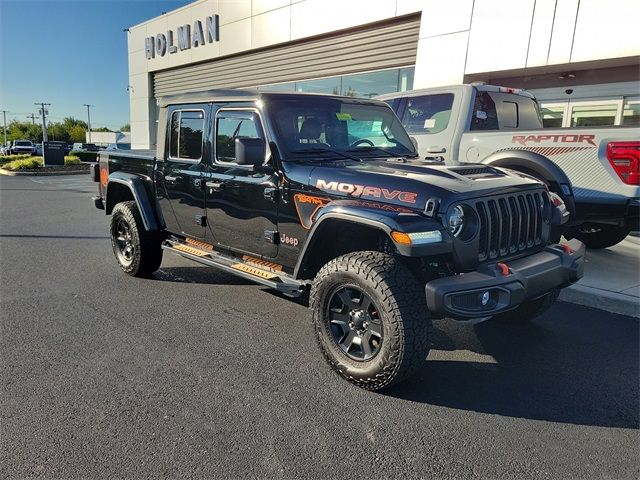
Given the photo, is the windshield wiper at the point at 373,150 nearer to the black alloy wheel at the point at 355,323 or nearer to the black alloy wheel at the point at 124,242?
the black alloy wheel at the point at 355,323

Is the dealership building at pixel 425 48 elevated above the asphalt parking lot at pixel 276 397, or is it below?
above

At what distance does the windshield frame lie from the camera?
3.86m

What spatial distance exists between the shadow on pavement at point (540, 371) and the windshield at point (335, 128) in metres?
1.70

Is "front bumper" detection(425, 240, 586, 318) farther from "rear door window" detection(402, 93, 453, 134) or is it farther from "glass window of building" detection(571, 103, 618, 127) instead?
"glass window of building" detection(571, 103, 618, 127)

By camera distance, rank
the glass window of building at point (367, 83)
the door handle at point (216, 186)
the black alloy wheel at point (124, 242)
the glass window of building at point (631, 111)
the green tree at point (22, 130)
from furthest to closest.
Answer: the green tree at point (22, 130) → the glass window of building at point (367, 83) → the glass window of building at point (631, 111) → the black alloy wheel at point (124, 242) → the door handle at point (216, 186)

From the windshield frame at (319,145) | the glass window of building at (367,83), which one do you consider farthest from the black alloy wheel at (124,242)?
the glass window of building at (367,83)

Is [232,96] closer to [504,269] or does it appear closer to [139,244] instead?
[139,244]

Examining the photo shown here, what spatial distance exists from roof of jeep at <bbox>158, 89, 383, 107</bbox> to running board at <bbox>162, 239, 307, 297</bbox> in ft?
4.52

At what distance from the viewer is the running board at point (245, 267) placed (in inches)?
148

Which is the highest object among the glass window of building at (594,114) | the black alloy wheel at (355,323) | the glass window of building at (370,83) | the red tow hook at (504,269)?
the glass window of building at (370,83)

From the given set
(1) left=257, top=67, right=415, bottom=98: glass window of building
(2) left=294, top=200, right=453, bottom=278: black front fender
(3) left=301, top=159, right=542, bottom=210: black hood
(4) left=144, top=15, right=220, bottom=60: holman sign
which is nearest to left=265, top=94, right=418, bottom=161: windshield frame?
(3) left=301, top=159, right=542, bottom=210: black hood

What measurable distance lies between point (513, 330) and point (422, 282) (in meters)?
1.46

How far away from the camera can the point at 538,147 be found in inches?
221

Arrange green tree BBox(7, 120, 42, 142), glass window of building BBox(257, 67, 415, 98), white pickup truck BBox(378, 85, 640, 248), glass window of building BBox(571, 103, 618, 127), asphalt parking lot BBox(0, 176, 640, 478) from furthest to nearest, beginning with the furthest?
green tree BBox(7, 120, 42, 142), glass window of building BBox(257, 67, 415, 98), glass window of building BBox(571, 103, 618, 127), white pickup truck BBox(378, 85, 640, 248), asphalt parking lot BBox(0, 176, 640, 478)
